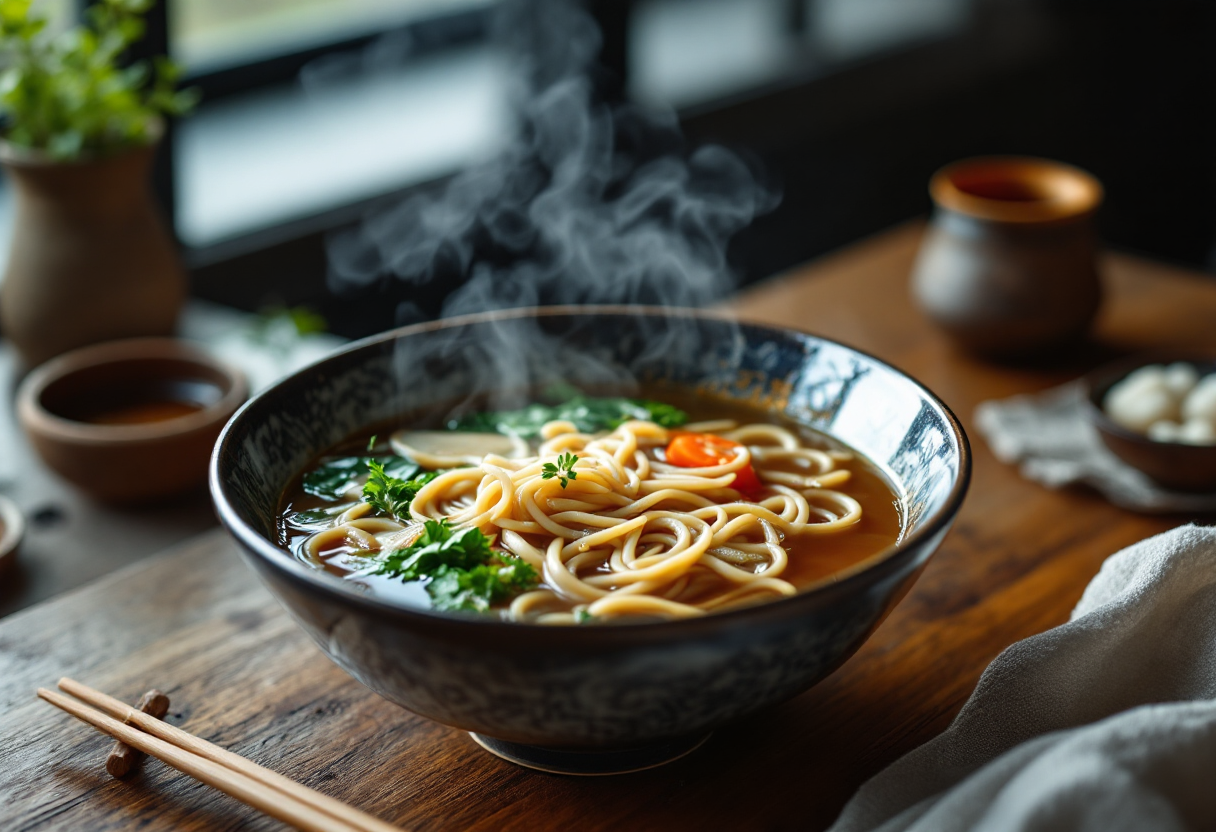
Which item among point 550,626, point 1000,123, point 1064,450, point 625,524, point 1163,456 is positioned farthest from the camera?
point 1000,123

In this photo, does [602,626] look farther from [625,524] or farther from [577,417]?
[577,417]

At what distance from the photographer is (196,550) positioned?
1.79 meters

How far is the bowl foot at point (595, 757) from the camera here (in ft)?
4.14

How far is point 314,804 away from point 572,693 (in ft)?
1.04

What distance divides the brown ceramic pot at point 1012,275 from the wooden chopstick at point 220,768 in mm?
1680

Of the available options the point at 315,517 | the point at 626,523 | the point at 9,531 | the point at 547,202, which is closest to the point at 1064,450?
the point at 626,523

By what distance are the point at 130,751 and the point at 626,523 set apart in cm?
61

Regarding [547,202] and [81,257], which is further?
[547,202]

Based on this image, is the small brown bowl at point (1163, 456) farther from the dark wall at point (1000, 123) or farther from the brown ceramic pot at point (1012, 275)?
the dark wall at point (1000, 123)

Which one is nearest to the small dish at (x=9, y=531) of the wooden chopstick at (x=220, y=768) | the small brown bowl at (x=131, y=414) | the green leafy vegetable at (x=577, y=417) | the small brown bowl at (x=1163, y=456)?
the small brown bowl at (x=131, y=414)

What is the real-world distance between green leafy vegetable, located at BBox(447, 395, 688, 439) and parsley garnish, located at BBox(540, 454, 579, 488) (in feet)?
0.85

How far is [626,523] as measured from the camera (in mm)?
1383

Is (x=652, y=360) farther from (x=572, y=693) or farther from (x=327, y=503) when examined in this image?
(x=572, y=693)

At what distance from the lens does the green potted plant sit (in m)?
2.31
